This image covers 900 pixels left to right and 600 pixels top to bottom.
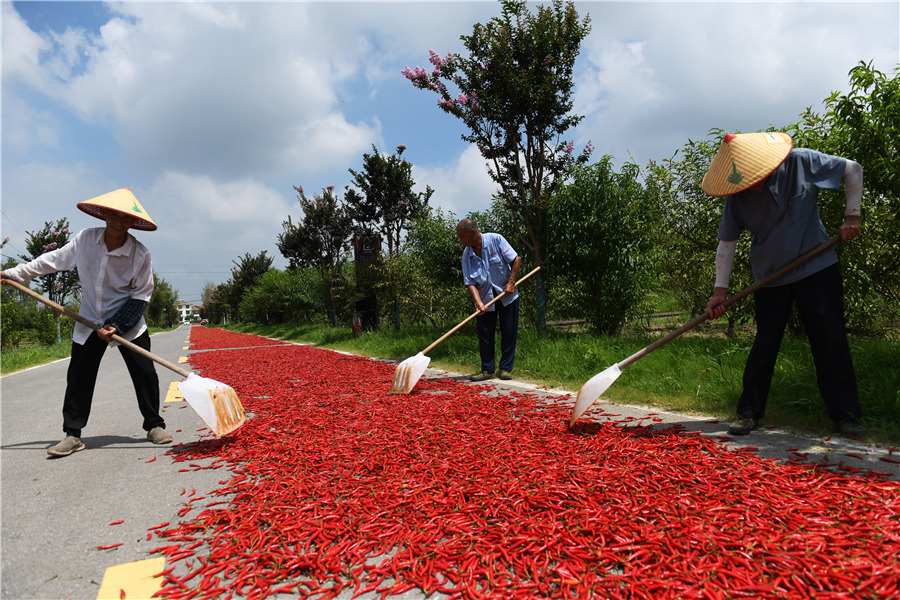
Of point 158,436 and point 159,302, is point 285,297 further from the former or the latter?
point 159,302

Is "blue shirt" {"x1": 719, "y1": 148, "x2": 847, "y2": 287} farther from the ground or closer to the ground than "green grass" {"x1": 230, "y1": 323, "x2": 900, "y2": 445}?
farther from the ground

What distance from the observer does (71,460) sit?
11.9 feet

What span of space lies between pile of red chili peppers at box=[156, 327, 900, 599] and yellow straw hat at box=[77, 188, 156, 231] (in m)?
1.98

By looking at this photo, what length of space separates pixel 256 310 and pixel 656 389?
128 ft

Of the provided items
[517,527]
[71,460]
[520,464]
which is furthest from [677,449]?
[71,460]

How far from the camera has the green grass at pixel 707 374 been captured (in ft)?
11.1

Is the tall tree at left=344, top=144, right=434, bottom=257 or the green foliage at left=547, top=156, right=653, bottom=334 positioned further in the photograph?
the tall tree at left=344, top=144, right=434, bottom=257

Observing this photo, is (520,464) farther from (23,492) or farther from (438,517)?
(23,492)

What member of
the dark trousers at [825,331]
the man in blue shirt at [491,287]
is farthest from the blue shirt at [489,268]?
the dark trousers at [825,331]

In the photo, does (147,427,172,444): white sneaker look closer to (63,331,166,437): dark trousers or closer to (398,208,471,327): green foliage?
(63,331,166,437): dark trousers

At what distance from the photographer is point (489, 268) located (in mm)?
6398

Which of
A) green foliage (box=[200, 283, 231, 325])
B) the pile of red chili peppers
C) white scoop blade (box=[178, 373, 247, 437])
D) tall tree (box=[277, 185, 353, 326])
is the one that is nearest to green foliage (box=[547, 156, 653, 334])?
the pile of red chili peppers

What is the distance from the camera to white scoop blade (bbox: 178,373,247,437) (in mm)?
3777

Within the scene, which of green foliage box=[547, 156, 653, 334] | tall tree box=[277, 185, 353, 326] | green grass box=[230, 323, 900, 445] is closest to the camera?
green grass box=[230, 323, 900, 445]
